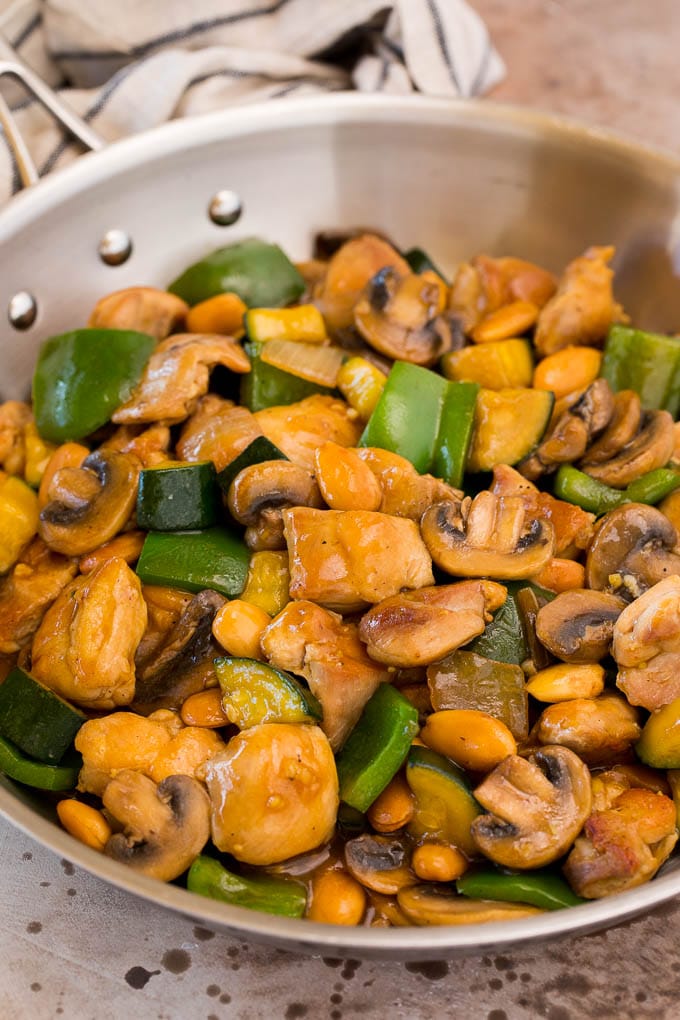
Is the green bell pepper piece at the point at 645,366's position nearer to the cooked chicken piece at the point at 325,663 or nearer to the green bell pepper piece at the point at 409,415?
the green bell pepper piece at the point at 409,415

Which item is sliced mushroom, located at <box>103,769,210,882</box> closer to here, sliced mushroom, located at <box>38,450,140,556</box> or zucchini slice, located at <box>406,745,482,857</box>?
zucchini slice, located at <box>406,745,482,857</box>

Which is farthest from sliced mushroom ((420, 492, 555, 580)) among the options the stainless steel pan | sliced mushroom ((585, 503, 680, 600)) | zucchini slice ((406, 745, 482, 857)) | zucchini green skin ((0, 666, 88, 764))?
the stainless steel pan

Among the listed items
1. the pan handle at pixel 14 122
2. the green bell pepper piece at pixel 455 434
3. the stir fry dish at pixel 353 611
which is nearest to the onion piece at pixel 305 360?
the stir fry dish at pixel 353 611

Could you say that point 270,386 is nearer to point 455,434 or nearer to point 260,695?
point 455,434

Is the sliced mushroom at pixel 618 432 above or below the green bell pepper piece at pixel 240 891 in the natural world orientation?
below

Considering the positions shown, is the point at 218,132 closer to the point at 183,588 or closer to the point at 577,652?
the point at 183,588

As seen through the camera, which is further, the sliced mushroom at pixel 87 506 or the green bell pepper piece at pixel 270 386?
the green bell pepper piece at pixel 270 386
